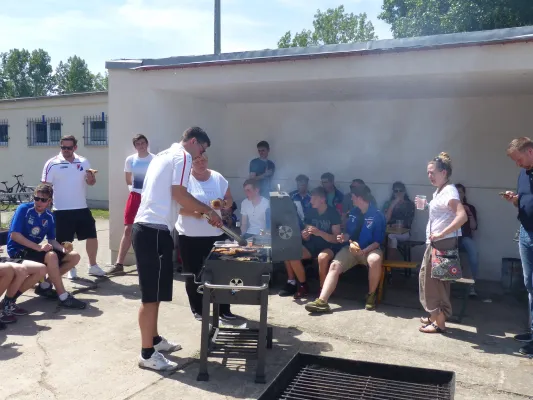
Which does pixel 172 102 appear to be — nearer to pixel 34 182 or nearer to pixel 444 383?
pixel 444 383

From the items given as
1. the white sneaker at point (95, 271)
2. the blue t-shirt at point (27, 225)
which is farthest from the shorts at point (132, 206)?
the blue t-shirt at point (27, 225)

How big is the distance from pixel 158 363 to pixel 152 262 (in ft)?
2.69

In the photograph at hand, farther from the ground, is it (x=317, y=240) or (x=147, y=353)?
(x=317, y=240)

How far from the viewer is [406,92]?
7223mm

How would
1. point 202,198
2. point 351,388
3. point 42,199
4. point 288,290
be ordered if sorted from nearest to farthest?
point 351,388
point 202,198
point 42,199
point 288,290

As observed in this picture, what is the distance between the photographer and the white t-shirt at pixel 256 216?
254 inches

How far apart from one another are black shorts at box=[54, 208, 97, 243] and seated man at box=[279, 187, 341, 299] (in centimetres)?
263

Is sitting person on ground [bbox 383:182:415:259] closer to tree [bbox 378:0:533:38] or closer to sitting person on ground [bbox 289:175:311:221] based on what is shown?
sitting person on ground [bbox 289:175:311:221]

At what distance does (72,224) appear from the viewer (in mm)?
6730

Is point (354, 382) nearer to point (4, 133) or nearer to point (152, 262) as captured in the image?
point (152, 262)

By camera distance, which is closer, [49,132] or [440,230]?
[440,230]

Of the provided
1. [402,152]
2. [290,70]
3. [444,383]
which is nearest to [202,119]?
[290,70]

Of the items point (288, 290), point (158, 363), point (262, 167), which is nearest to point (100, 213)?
point (262, 167)

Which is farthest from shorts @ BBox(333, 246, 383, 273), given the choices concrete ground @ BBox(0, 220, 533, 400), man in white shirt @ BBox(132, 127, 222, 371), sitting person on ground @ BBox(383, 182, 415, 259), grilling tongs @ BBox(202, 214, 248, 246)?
man in white shirt @ BBox(132, 127, 222, 371)
